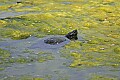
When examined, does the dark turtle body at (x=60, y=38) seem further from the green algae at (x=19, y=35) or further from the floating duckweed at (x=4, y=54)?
the floating duckweed at (x=4, y=54)

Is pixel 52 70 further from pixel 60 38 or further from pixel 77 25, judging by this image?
pixel 77 25

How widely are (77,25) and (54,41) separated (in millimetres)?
3756

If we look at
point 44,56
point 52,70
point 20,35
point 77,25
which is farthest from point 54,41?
point 77,25

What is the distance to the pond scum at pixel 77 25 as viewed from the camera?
12836mm

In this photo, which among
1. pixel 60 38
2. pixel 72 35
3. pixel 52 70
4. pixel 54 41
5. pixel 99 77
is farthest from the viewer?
pixel 72 35

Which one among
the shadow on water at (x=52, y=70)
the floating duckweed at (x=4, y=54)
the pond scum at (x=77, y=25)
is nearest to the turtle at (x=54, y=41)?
the pond scum at (x=77, y=25)

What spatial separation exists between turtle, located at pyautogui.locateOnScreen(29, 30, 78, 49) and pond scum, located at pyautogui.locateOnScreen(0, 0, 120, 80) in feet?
1.28

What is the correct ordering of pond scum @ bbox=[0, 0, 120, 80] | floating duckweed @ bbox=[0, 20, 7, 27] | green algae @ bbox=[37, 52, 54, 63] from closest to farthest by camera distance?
green algae @ bbox=[37, 52, 54, 63] → pond scum @ bbox=[0, 0, 120, 80] → floating duckweed @ bbox=[0, 20, 7, 27]

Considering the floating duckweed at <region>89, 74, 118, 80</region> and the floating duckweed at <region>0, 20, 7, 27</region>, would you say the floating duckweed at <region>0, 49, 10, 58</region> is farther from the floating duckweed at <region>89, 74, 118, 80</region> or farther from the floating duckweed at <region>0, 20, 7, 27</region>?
the floating duckweed at <region>0, 20, 7, 27</region>

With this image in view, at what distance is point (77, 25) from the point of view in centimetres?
1759

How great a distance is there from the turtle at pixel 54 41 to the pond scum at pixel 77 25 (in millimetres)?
390

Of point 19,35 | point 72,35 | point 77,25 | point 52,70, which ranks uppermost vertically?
point 72,35

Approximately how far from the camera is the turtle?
13977 mm

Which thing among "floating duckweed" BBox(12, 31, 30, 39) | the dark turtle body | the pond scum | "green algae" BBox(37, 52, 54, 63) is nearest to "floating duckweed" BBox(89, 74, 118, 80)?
the pond scum
